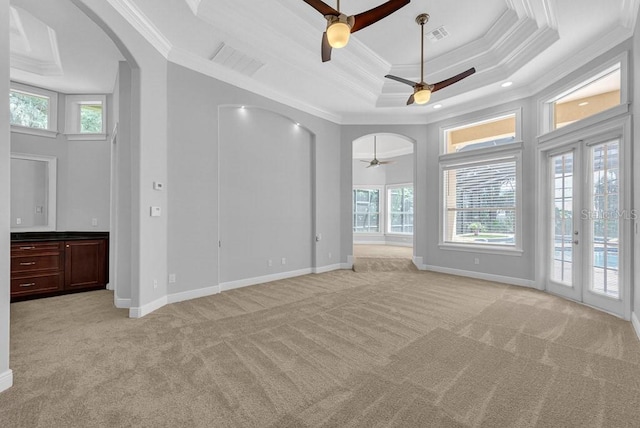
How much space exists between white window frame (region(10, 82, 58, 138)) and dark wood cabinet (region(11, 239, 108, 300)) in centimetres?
190

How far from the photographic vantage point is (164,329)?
122 inches

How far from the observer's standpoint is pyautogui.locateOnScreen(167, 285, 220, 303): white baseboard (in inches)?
158

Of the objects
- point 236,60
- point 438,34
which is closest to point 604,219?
point 438,34

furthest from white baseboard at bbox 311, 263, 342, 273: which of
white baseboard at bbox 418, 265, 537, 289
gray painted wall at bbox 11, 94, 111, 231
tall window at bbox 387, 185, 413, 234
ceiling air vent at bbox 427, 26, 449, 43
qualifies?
tall window at bbox 387, 185, 413, 234

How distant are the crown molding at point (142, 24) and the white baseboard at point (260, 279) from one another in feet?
11.0

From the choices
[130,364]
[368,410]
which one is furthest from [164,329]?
[368,410]

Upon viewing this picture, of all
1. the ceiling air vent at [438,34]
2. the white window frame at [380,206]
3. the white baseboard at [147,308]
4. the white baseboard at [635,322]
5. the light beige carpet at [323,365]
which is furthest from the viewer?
the white window frame at [380,206]

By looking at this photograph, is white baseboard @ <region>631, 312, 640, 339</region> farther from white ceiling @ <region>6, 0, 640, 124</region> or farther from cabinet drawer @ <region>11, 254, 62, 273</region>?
cabinet drawer @ <region>11, 254, 62, 273</region>

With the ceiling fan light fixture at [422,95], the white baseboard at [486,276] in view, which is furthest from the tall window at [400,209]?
the ceiling fan light fixture at [422,95]

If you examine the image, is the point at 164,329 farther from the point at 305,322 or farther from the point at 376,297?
the point at 376,297

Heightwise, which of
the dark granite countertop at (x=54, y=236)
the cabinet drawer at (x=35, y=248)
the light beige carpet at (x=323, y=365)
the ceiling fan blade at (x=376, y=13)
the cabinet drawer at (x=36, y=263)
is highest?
the ceiling fan blade at (x=376, y=13)

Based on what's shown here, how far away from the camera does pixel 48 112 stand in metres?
5.05

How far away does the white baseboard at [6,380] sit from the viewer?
1994mm

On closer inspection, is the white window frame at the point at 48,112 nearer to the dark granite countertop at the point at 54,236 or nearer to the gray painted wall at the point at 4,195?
the dark granite countertop at the point at 54,236
